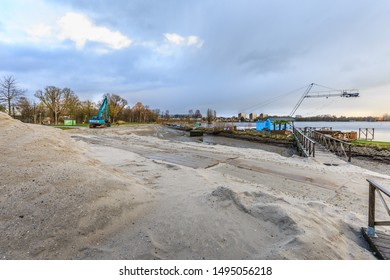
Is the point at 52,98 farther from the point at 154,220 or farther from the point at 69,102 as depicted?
the point at 154,220

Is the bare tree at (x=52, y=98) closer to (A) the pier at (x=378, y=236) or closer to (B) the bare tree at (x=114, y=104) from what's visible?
(B) the bare tree at (x=114, y=104)

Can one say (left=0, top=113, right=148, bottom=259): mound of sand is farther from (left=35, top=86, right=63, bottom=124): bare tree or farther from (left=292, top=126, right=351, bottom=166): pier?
(left=35, top=86, right=63, bottom=124): bare tree

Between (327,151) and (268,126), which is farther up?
(268,126)

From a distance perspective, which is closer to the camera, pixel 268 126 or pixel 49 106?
pixel 268 126

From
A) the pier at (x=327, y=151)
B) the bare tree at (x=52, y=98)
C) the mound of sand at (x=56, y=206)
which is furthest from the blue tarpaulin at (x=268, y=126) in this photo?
the bare tree at (x=52, y=98)

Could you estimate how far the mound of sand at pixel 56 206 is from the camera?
9.86 feet

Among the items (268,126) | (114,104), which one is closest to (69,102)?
(114,104)

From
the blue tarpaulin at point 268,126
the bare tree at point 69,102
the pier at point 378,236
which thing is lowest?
the pier at point 378,236

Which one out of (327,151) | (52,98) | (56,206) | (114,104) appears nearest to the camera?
(56,206)

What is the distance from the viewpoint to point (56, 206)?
12.7ft

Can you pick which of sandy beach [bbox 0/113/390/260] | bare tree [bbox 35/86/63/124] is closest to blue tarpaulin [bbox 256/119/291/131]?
sandy beach [bbox 0/113/390/260]

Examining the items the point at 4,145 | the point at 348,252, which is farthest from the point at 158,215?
the point at 4,145

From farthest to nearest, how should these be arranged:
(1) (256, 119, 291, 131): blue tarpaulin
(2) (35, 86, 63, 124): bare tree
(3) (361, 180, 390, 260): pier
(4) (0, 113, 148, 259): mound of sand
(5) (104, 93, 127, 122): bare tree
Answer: (5) (104, 93, 127, 122): bare tree < (2) (35, 86, 63, 124): bare tree < (1) (256, 119, 291, 131): blue tarpaulin < (3) (361, 180, 390, 260): pier < (4) (0, 113, 148, 259): mound of sand

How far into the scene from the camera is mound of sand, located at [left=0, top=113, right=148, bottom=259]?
9.86ft
